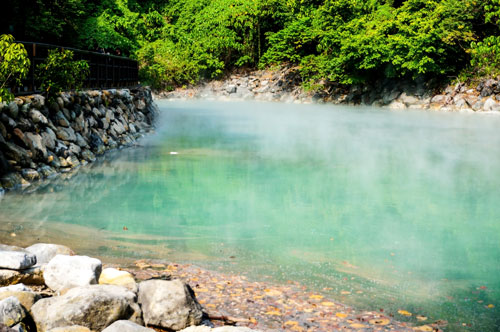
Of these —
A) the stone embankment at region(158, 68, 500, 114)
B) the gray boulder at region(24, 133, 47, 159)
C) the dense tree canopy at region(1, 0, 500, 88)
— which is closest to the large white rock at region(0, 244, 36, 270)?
the gray boulder at region(24, 133, 47, 159)

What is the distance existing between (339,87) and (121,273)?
117ft

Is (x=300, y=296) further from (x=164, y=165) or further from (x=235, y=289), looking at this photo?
(x=164, y=165)

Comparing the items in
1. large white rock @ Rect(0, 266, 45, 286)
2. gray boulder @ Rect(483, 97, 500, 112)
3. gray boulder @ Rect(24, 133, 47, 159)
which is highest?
gray boulder @ Rect(483, 97, 500, 112)

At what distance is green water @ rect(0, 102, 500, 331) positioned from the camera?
216 inches

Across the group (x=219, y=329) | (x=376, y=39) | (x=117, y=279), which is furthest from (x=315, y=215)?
(x=376, y=39)

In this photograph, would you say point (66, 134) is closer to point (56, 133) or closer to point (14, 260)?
point (56, 133)

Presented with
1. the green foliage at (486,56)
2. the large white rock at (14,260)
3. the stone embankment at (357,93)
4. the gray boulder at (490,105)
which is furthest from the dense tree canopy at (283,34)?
the large white rock at (14,260)

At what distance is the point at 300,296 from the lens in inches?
193

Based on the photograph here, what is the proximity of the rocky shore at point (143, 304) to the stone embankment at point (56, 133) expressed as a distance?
472 centimetres

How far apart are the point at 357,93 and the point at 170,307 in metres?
34.7

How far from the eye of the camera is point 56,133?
1125cm

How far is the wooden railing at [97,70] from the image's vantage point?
10930 mm

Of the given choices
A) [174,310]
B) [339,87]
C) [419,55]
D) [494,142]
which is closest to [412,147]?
[494,142]

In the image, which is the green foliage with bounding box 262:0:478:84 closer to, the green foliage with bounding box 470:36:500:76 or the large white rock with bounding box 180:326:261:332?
the green foliage with bounding box 470:36:500:76
